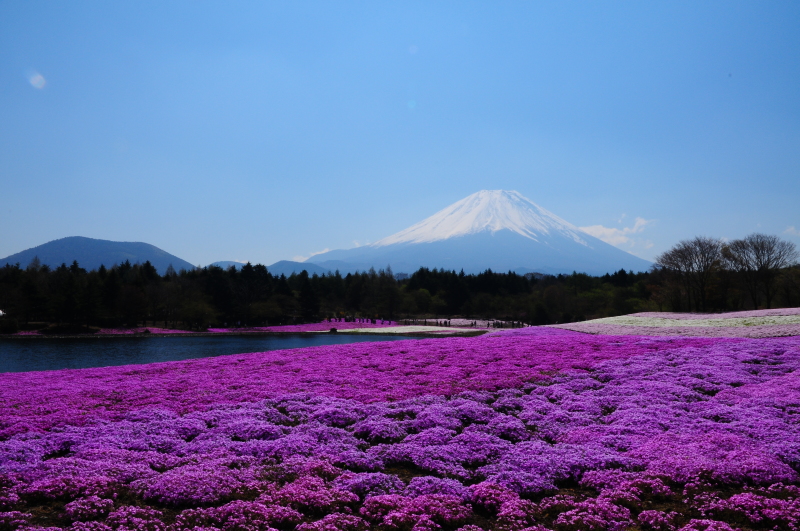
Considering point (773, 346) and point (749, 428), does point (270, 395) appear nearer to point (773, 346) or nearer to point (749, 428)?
point (749, 428)

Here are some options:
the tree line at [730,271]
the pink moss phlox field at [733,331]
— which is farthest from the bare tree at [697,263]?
the pink moss phlox field at [733,331]

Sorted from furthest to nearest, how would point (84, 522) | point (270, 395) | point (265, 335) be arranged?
1. point (265, 335)
2. point (270, 395)
3. point (84, 522)

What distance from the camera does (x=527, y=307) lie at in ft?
285

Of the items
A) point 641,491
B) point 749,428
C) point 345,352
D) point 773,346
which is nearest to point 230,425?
point 641,491

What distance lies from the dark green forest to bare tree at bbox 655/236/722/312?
307 millimetres

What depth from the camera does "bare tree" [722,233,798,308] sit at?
209ft

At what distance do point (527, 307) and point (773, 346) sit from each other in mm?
65321

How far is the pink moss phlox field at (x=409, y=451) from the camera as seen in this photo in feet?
22.3

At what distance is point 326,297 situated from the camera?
4427 inches

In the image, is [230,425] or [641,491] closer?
[641,491]

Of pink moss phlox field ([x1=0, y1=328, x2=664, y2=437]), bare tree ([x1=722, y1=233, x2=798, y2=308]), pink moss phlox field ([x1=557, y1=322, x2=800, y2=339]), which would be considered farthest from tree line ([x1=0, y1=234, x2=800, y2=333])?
pink moss phlox field ([x1=0, y1=328, x2=664, y2=437])

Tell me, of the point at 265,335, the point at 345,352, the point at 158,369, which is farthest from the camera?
the point at 265,335

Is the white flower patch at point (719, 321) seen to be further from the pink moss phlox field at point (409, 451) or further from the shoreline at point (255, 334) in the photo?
the pink moss phlox field at point (409, 451)

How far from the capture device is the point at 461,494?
7.61 m
